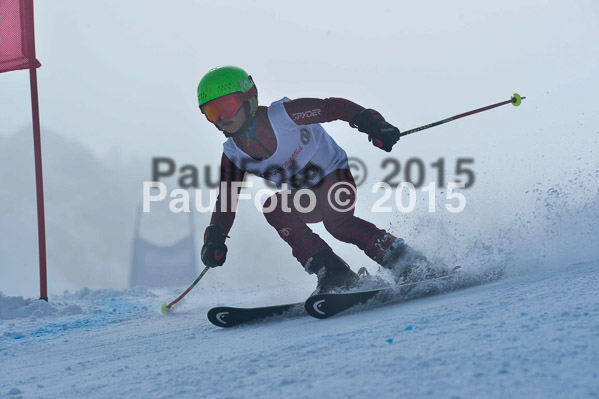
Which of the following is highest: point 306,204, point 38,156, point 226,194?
point 38,156

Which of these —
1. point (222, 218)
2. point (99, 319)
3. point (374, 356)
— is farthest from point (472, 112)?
point (99, 319)

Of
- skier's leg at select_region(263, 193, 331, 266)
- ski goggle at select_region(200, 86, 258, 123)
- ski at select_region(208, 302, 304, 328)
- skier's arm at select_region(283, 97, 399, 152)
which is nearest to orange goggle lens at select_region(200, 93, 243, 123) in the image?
ski goggle at select_region(200, 86, 258, 123)

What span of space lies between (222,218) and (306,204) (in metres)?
0.59

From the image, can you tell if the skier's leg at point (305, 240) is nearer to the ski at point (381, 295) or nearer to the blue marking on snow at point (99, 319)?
the ski at point (381, 295)

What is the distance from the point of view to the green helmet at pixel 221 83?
3166 millimetres

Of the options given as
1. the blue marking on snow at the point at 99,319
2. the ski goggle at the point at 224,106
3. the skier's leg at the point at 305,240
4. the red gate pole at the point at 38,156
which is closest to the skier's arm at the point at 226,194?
the skier's leg at the point at 305,240

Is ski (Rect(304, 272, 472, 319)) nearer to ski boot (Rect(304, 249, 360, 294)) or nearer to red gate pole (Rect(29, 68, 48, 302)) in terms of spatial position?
ski boot (Rect(304, 249, 360, 294))

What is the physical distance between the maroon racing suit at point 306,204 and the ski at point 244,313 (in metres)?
0.48

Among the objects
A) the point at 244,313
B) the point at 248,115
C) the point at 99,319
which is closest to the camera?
the point at 244,313

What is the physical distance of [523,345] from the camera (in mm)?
1399

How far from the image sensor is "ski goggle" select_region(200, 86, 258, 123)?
10.4 feet

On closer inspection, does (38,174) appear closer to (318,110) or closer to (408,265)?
(318,110)

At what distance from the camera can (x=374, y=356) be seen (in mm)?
1536

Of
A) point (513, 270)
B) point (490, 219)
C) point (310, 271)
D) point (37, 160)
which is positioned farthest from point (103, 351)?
point (37, 160)
